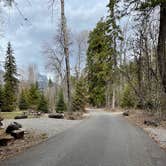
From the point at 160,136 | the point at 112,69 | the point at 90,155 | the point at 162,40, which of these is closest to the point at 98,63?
the point at 112,69

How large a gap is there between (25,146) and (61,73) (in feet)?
116

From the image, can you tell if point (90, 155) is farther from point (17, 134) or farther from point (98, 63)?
point (98, 63)

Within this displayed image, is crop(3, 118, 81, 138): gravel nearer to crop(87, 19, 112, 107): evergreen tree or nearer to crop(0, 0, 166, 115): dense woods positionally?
crop(0, 0, 166, 115): dense woods

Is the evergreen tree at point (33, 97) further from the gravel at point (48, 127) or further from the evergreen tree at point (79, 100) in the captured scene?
the gravel at point (48, 127)

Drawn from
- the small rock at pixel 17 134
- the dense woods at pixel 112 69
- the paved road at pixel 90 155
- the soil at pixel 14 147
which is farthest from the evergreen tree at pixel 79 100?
the paved road at pixel 90 155

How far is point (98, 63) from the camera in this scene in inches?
2009

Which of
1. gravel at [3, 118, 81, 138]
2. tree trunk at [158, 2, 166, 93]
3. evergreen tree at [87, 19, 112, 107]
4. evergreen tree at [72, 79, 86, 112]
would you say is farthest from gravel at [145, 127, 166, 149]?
evergreen tree at [87, 19, 112, 107]

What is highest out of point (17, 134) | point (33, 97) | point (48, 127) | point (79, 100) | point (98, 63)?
point (98, 63)

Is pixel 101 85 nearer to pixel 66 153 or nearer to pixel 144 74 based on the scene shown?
pixel 144 74

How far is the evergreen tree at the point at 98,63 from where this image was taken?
161ft

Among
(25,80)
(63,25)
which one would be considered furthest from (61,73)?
(25,80)

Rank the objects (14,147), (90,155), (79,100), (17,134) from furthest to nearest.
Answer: (79,100)
(17,134)
(14,147)
(90,155)

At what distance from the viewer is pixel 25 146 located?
31.0 ft

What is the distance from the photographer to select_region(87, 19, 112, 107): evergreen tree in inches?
1928
